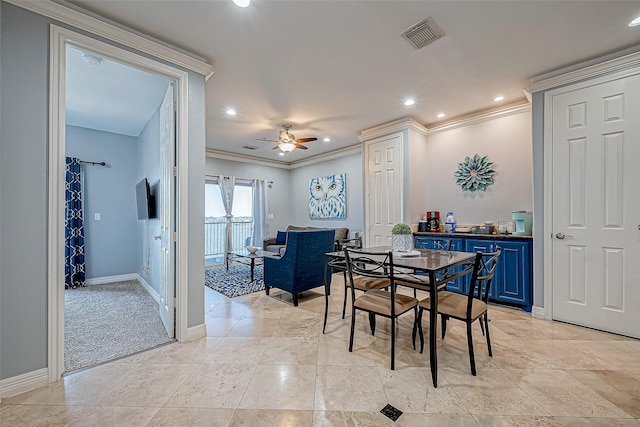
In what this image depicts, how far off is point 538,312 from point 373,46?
3333 millimetres

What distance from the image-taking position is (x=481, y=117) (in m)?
3.84

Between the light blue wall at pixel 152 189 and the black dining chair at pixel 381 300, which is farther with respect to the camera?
the light blue wall at pixel 152 189

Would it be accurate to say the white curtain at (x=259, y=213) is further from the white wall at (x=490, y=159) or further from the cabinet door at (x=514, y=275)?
the cabinet door at (x=514, y=275)

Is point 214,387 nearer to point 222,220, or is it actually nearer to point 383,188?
point 383,188

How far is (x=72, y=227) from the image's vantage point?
413cm

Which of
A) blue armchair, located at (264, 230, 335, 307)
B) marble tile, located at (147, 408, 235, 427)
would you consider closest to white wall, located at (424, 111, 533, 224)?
blue armchair, located at (264, 230, 335, 307)

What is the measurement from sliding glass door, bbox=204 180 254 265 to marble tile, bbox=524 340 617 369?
222 inches

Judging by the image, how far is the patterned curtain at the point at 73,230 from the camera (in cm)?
410

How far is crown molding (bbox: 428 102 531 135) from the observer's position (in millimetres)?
3504

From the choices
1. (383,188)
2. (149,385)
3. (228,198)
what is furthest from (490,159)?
(228,198)

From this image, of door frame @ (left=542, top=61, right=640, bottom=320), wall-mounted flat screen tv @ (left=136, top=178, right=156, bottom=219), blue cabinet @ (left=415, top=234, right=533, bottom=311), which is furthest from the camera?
wall-mounted flat screen tv @ (left=136, top=178, right=156, bottom=219)

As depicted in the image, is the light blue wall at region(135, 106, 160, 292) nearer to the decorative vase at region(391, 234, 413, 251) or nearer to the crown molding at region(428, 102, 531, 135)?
the decorative vase at region(391, 234, 413, 251)

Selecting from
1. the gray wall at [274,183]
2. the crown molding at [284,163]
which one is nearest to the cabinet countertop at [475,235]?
the crown molding at [284,163]

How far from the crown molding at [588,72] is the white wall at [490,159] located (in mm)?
724
